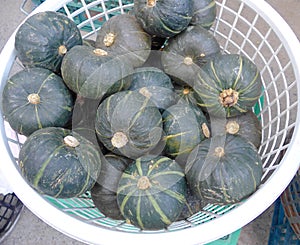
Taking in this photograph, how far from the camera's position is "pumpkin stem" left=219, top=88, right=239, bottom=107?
897 mm

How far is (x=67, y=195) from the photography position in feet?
2.60

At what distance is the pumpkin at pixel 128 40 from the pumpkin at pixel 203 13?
0.48ft

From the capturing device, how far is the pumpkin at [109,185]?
0.86 metres

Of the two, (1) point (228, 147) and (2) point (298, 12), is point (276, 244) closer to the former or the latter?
(1) point (228, 147)

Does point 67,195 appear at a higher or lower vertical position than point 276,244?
higher

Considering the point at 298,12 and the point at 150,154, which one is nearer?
the point at 150,154

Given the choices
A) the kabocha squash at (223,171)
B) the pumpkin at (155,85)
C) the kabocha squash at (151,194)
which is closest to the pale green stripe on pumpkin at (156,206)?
the kabocha squash at (151,194)

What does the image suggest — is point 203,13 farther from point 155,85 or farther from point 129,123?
point 129,123

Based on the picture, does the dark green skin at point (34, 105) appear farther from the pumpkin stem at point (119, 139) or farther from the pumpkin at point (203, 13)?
the pumpkin at point (203, 13)

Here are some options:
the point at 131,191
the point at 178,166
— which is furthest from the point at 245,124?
the point at 131,191

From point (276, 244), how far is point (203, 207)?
1.76 feet

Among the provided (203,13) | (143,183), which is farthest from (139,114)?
(203,13)

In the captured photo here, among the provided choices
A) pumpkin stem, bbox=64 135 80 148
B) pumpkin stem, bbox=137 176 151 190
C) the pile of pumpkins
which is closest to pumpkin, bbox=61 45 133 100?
the pile of pumpkins

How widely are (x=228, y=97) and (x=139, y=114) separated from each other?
0.80 ft
